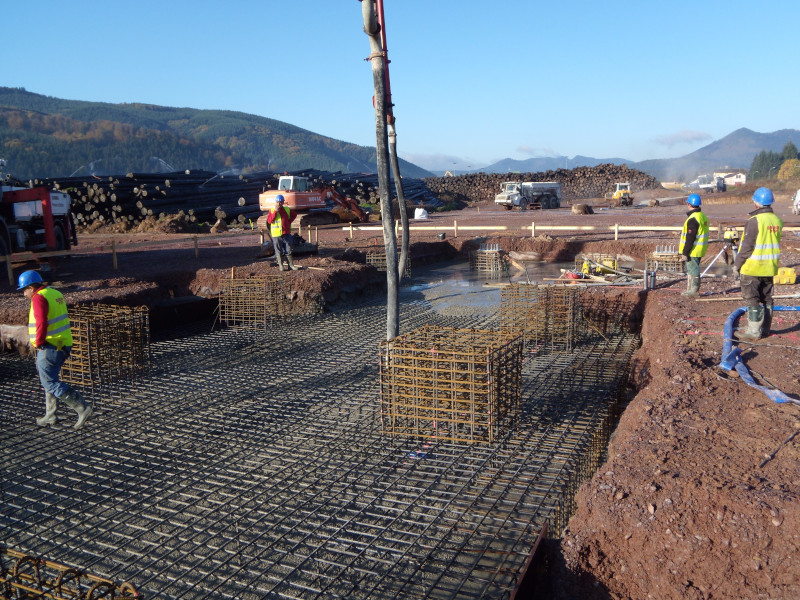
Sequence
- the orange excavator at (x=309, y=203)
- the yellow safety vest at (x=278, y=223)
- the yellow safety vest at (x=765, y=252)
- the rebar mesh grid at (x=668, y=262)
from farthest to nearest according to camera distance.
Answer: the orange excavator at (x=309, y=203) < the rebar mesh grid at (x=668, y=262) < the yellow safety vest at (x=278, y=223) < the yellow safety vest at (x=765, y=252)

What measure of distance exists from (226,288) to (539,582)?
307 inches

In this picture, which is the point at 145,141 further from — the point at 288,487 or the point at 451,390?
the point at 288,487

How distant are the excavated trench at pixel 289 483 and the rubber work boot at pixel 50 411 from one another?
0.47 feet

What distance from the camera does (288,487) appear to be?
4.45 metres

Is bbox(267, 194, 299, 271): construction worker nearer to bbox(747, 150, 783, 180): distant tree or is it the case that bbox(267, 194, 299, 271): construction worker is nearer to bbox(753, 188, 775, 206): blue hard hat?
bbox(753, 188, 775, 206): blue hard hat

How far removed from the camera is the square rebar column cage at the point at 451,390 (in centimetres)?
505

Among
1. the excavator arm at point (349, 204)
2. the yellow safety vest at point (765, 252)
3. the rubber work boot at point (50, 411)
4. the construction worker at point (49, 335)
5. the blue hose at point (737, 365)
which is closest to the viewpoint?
the blue hose at point (737, 365)

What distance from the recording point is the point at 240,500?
4.31 meters

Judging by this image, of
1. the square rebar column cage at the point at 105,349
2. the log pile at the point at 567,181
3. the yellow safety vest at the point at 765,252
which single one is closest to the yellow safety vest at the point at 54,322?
the square rebar column cage at the point at 105,349

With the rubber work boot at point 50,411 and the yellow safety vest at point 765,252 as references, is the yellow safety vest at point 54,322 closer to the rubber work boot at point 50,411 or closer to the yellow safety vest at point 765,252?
the rubber work boot at point 50,411

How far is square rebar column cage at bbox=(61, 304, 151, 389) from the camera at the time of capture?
659 cm

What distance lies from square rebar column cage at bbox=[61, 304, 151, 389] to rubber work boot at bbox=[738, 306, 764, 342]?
20.0 ft

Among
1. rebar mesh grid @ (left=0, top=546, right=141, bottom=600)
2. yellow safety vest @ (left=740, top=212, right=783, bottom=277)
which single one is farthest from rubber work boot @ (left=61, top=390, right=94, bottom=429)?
yellow safety vest @ (left=740, top=212, right=783, bottom=277)

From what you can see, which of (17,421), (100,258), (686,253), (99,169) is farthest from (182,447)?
(99,169)
